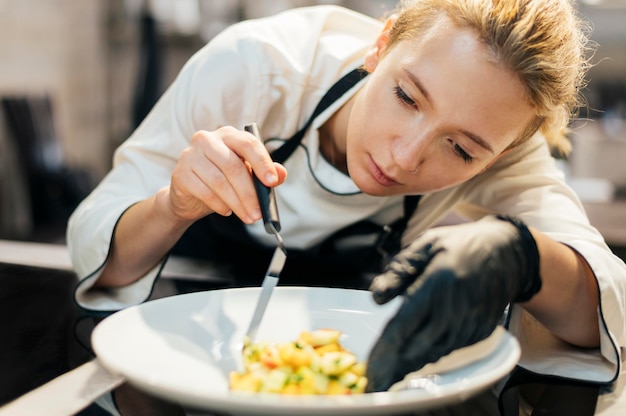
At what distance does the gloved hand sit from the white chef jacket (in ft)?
0.81

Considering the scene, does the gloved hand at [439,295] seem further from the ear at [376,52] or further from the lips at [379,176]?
the ear at [376,52]

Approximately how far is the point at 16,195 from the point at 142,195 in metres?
2.42

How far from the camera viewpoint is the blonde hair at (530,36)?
0.75m

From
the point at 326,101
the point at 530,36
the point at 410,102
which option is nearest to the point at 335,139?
the point at 326,101

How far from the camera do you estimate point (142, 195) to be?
3.07ft

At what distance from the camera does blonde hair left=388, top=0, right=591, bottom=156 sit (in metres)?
0.75

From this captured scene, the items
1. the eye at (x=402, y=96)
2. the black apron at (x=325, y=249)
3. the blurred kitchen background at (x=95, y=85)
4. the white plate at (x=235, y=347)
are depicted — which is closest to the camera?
the white plate at (x=235, y=347)

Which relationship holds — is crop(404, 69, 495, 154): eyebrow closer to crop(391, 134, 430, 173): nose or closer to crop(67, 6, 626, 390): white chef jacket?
crop(391, 134, 430, 173): nose

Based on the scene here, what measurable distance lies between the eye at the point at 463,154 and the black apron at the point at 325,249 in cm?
26

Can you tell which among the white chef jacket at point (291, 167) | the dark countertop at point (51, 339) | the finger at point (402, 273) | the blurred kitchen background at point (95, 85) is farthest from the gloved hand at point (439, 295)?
the blurred kitchen background at point (95, 85)

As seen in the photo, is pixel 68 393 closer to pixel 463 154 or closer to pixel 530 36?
pixel 463 154

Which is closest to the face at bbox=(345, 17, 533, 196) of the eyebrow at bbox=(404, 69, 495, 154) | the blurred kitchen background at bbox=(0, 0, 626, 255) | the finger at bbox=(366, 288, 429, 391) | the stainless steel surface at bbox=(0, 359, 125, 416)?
the eyebrow at bbox=(404, 69, 495, 154)

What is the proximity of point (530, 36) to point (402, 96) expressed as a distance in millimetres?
171

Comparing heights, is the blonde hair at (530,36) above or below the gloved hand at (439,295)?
above
